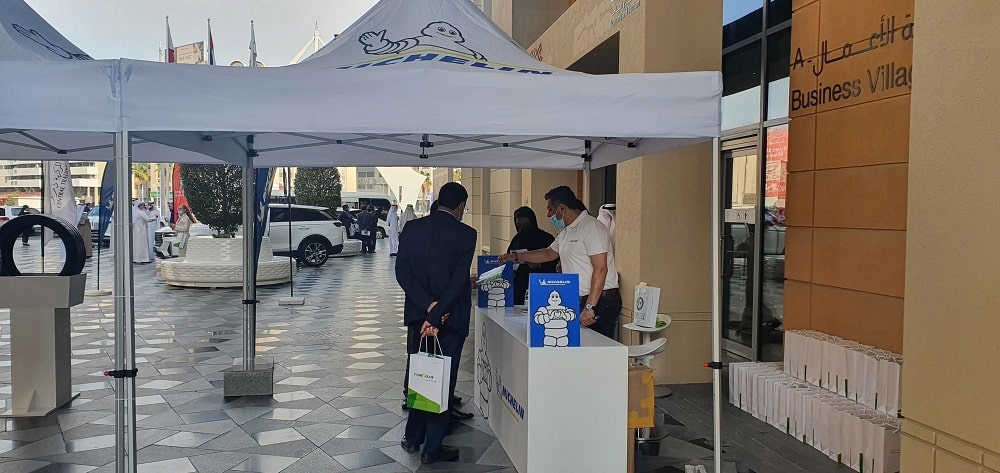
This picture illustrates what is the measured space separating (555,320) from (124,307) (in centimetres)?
213

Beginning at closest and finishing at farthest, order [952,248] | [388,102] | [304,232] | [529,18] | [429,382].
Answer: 1. [952,248]
2. [388,102]
3. [429,382]
4. [529,18]
5. [304,232]

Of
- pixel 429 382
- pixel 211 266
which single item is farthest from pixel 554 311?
pixel 211 266

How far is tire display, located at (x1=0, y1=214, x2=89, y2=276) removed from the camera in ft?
19.2

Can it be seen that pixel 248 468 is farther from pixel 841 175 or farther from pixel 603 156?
pixel 841 175

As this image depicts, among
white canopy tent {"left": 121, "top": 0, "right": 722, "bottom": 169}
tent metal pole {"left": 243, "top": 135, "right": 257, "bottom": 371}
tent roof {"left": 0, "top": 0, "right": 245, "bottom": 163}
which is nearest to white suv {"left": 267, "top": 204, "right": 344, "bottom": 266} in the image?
tent roof {"left": 0, "top": 0, "right": 245, "bottom": 163}

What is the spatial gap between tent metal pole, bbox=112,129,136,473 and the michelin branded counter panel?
1.97m

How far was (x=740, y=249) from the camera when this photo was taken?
7398 mm

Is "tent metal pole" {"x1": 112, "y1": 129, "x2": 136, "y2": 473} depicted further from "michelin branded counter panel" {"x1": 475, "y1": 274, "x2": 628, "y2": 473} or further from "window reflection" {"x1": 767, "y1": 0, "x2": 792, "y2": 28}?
"window reflection" {"x1": 767, "y1": 0, "x2": 792, "y2": 28}

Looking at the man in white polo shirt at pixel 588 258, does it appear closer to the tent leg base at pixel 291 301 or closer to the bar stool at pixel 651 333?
the bar stool at pixel 651 333

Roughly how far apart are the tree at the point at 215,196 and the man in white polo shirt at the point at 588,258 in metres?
11.0

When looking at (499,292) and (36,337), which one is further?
(36,337)

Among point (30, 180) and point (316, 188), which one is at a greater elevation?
point (30, 180)

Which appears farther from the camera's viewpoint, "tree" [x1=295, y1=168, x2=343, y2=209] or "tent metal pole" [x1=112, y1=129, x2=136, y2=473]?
"tree" [x1=295, y1=168, x2=343, y2=209]

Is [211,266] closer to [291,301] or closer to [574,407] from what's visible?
[291,301]
